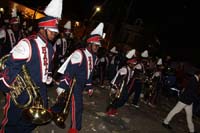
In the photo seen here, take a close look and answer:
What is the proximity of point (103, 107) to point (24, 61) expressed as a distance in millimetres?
6211

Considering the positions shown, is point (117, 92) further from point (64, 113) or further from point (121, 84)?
point (64, 113)

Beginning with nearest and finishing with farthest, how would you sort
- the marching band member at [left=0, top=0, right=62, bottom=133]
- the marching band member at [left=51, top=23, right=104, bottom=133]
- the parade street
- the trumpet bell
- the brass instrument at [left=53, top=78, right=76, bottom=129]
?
1. the marching band member at [left=0, top=0, right=62, bottom=133]
2. the trumpet bell
3. the brass instrument at [left=53, top=78, right=76, bottom=129]
4. the marching band member at [left=51, top=23, right=104, bottom=133]
5. the parade street

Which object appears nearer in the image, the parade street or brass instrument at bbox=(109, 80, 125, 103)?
the parade street

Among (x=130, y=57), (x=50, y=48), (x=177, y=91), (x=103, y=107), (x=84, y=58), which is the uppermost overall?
(x=50, y=48)

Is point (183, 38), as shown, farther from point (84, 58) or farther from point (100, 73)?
point (84, 58)

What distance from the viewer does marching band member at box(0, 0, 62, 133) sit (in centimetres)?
367

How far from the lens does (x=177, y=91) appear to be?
15.8 m

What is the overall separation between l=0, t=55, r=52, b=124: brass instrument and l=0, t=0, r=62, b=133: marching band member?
0.07 meters

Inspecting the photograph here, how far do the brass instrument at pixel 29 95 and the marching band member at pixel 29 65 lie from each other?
0.23ft

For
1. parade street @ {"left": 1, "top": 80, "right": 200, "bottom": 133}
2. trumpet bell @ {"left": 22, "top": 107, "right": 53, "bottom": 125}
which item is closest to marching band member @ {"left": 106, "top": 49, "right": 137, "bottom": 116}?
parade street @ {"left": 1, "top": 80, "right": 200, "bottom": 133}

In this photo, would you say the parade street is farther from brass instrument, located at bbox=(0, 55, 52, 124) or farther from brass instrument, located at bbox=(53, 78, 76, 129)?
brass instrument, located at bbox=(0, 55, 52, 124)

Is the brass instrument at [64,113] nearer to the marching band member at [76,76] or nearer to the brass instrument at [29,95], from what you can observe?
the marching band member at [76,76]

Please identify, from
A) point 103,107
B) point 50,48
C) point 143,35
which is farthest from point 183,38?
point 50,48

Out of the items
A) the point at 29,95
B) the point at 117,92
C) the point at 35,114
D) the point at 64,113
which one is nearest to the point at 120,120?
the point at 117,92
